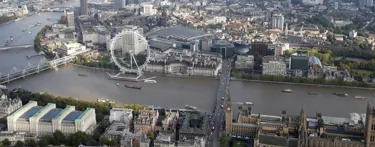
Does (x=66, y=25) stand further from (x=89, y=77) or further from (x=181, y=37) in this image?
(x=89, y=77)

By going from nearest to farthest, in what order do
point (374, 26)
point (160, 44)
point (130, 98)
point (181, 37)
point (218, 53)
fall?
point (130, 98) → point (218, 53) → point (160, 44) → point (181, 37) → point (374, 26)

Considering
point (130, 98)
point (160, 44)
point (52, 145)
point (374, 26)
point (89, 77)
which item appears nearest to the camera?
point (52, 145)

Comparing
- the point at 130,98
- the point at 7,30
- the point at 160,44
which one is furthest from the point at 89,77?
the point at 7,30

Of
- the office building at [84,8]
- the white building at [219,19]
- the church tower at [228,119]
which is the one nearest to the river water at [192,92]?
the church tower at [228,119]

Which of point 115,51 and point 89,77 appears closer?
point 89,77

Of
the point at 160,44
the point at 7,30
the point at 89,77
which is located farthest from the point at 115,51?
the point at 7,30

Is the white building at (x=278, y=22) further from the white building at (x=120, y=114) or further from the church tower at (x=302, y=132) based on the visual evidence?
the white building at (x=120, y=114)

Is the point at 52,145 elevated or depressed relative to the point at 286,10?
depressed
